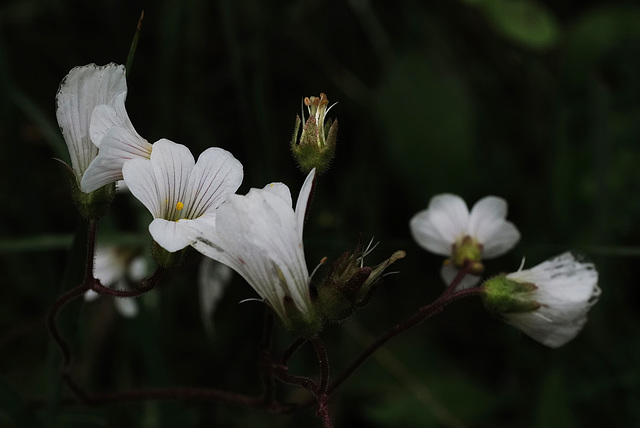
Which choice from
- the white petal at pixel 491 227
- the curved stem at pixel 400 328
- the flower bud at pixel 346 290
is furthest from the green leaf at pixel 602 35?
the flower bud at pixel 346 290

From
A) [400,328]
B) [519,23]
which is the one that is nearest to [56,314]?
[400,328]

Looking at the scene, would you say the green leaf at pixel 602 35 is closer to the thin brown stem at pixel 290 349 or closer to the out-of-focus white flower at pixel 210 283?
the out-of-focus white flower at pixel 210 283

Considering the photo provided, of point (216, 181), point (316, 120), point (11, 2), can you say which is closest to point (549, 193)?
point (316, 120)

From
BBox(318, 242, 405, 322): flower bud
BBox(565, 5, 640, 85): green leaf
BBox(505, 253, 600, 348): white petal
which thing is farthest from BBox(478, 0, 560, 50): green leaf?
BBox(318, 242, 405, 322): flower bud

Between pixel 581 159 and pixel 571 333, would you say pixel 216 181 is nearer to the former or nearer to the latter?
pixel 571 333

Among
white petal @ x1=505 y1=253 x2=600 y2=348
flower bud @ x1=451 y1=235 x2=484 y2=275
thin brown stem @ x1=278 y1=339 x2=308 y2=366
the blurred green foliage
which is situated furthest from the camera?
the blurred green foliage

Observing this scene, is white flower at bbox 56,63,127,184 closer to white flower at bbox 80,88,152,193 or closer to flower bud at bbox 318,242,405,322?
white flower at bbox 80,88,152,193
